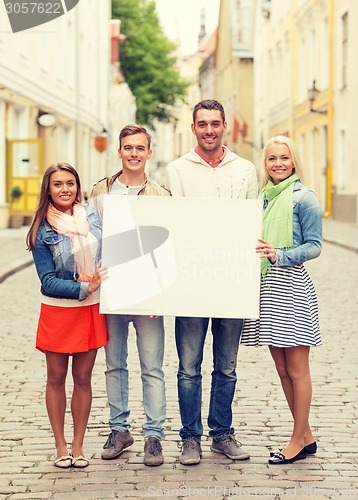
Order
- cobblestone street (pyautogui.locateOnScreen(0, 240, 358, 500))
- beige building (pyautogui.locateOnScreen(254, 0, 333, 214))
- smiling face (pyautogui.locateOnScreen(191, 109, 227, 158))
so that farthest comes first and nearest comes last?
beige building (pyautogui.locateOnScreen(254, 0, 333, 214)) → smiling face (pyautogui.locateOnScreen(191, 109, 227, 158)) → cobblestone street (pyautogui.locateOnScreen(0, 240, 358, 500))

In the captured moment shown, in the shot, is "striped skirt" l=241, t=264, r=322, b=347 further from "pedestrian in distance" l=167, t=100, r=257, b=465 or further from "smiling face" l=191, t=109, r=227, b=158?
"smiling face" l=191, t=109, r=227, b=158

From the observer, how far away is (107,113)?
153ft

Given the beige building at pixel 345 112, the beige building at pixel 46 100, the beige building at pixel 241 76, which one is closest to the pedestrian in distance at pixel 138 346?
the beige building at pixel 46 100

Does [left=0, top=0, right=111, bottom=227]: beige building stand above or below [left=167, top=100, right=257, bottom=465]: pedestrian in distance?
above

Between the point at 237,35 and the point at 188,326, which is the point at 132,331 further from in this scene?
the point at 237,35

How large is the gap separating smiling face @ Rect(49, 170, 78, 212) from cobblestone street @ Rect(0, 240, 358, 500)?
130 cm

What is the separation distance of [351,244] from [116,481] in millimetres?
16964

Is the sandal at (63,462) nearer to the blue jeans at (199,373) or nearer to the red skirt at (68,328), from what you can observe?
the red skirt at (68,328)

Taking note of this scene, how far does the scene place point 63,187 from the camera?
5.16 metres

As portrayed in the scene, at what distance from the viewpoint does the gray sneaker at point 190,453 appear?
17.3ft

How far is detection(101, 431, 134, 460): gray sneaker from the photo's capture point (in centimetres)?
536

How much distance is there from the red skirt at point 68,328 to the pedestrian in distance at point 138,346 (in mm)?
192

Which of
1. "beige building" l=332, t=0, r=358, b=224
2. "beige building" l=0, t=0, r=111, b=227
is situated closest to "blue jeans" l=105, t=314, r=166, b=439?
"beige building" l=0, t=0, r=111, b=227

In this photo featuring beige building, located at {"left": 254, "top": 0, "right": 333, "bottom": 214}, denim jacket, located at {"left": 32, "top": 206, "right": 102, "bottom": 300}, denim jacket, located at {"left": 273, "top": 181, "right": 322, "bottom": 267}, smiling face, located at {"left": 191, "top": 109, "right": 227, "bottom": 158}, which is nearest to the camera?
denim jacket, located at {"left": 32, "top": 206, "right": 102, "bottom": 300}
